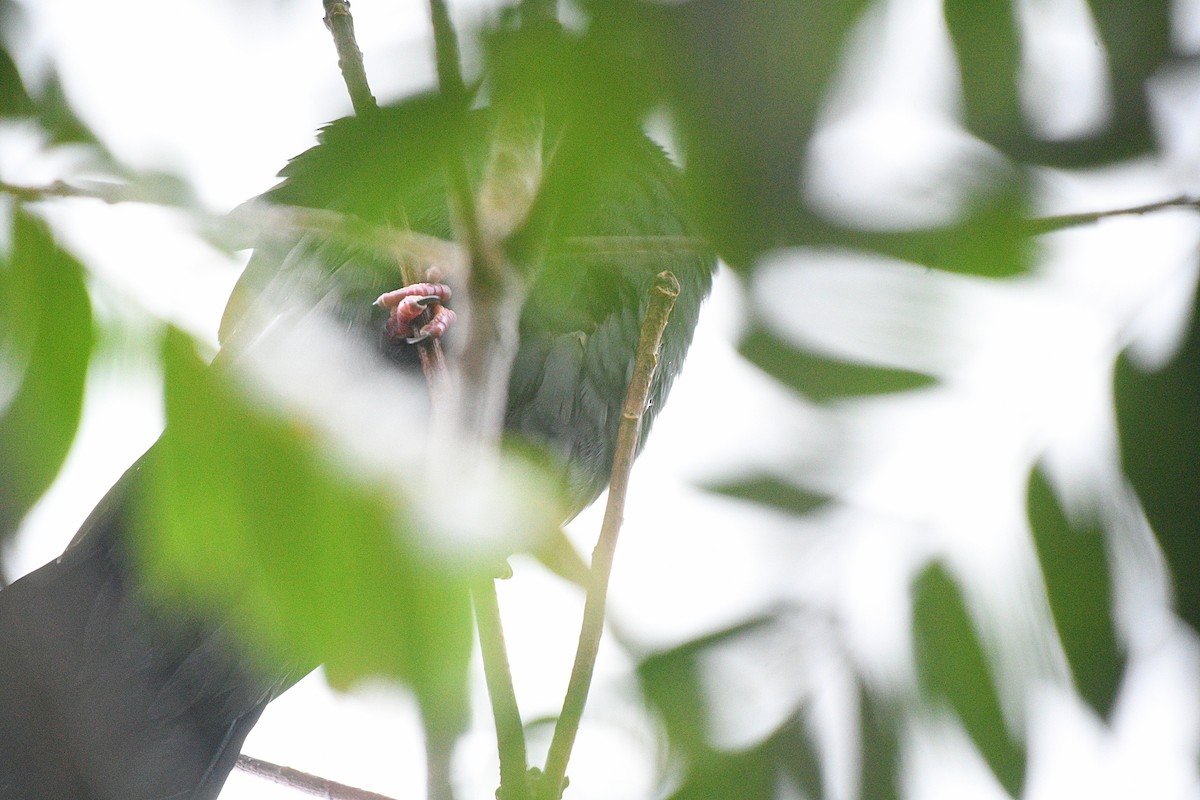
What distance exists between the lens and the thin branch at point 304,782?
4.12ft

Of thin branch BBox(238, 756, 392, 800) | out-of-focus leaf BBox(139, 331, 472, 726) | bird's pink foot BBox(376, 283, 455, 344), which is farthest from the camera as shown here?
bird's pink foot BBox(376, 283, 455, 344)

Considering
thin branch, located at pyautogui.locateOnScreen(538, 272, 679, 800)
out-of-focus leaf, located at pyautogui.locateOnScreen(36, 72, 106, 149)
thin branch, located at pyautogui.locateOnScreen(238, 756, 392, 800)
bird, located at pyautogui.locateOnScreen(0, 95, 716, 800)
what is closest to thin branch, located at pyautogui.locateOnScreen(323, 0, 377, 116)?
bird, located at pyautogui.locateOnScreen(0, 95, 716, 800)

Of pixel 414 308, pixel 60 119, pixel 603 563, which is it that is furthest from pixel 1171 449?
pixel 414 308

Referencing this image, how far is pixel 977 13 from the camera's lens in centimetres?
65

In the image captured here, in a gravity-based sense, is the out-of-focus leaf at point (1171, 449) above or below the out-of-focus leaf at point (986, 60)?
below

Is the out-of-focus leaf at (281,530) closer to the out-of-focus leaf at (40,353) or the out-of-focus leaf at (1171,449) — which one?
the out-of-focus leaf at (40,353)

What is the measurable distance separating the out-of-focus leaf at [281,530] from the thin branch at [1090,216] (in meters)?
0.37

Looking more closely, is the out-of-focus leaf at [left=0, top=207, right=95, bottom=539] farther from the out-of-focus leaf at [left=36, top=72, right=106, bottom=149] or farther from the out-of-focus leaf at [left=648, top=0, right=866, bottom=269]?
the out-of-focus leaf at [left=648, top=0, right=866, bottom=269]

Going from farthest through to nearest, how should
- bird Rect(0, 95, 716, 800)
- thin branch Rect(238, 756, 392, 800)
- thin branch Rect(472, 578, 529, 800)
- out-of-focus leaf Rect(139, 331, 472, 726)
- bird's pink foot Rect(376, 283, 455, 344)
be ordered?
bird's pink foot Rect(376, 283, 455, 344)
thin branch Rect(238, 756, 392, 800)
thin branch Rect(472, 578, 529, 800)
bird Rect(0, 95, 716, 800)
out-of-focus leaf Rect(139, 331, 472, 726)

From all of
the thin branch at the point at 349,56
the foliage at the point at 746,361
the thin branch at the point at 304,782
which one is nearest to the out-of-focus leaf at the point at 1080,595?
the foliage at the point at 746,361

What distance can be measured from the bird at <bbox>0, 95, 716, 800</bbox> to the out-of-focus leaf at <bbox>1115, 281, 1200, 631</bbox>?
0.94ft

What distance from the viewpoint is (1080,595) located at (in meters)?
0.68

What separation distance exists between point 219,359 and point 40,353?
0.09 m

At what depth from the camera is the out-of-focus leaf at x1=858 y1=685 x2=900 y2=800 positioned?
68 centimetres
